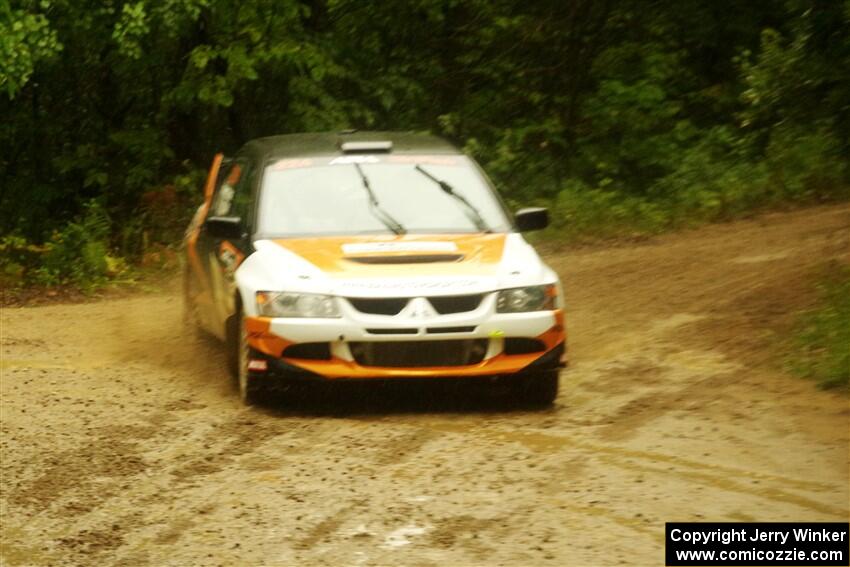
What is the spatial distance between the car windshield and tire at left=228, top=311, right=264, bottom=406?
67 centimetres

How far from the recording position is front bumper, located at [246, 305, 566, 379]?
9211 millimetres

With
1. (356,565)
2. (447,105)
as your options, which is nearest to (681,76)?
(447,105)

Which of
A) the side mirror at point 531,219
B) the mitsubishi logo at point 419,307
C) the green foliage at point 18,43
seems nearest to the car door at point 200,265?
the side mirror at point 531,219

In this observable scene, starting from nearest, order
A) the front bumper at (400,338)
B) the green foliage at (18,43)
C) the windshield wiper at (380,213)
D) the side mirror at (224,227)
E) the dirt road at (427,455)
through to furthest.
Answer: the dirt road at (427,455)
the front bumper at (400,338)
the windshield wiper at (380,213)
the side mirror at (224,227)
the green foliage at (18,43)

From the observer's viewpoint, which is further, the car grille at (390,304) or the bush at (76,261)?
the bush at (76,261)

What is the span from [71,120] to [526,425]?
14.4 metres

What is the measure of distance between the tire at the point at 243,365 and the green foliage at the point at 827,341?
336 cm

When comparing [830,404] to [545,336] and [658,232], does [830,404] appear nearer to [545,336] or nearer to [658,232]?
[545,336]

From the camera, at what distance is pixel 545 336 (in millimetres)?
9422

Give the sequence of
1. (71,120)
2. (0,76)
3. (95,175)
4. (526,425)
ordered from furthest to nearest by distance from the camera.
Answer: (71,120) < (95,175) < (0,76) < (526,425)

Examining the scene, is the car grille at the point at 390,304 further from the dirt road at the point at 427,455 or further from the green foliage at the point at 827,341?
the green foliage at the point at 827,341

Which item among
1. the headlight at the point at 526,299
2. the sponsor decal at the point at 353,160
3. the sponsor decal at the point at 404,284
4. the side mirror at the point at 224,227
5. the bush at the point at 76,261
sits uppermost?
the sponsor decal at the point at 353,160

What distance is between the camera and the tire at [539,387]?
9.54 m

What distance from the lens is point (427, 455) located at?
8.20 m
